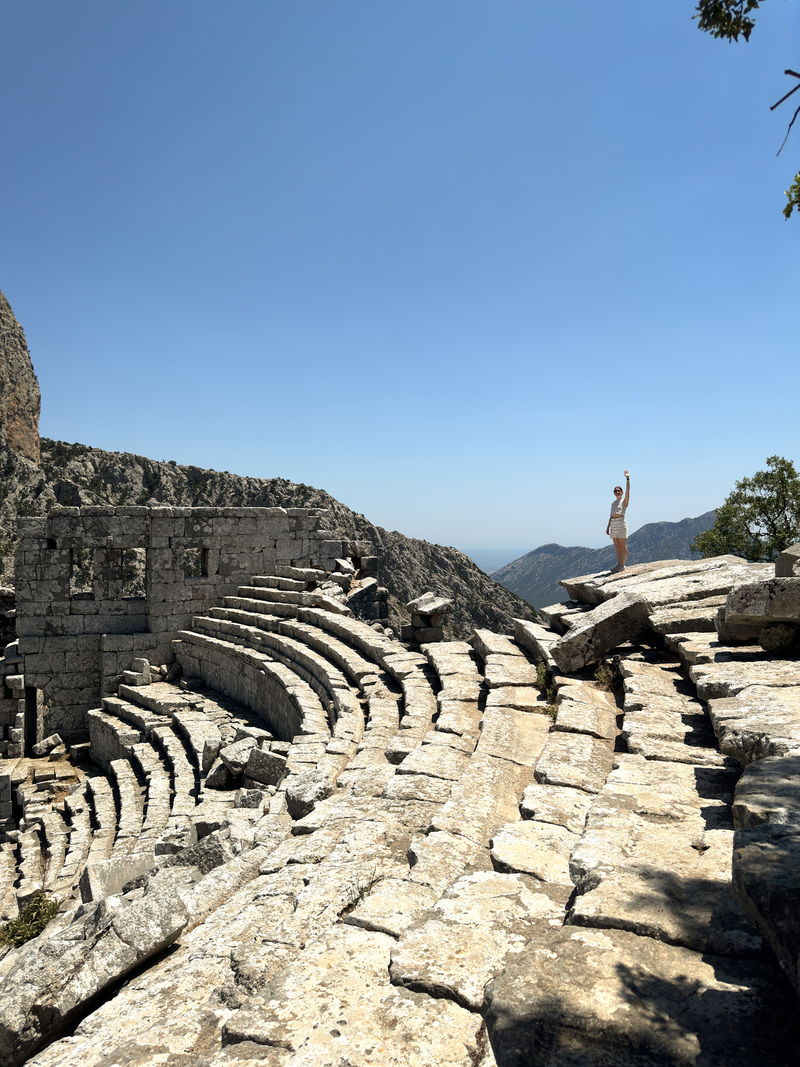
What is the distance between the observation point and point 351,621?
11539 mm

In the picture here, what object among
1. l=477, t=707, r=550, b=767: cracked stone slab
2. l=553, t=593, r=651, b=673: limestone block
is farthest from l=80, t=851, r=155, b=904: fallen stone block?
l=553, t=593, r=651, b=673: limestone block

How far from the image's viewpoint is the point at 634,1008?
73.8 inches

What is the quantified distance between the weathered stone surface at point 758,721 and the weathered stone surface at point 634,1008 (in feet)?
4.77

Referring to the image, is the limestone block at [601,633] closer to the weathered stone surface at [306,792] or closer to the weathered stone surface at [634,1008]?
the weathered stone surface at [306,792]

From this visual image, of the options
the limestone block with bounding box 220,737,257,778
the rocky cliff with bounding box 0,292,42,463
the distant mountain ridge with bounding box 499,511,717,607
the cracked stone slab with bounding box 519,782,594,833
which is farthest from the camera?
the distant mountain ridge with bounding box 499,511,717,607

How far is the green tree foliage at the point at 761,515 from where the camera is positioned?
67.9ft

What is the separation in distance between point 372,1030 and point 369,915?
888 mm

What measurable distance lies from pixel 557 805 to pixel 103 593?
13.7 meters

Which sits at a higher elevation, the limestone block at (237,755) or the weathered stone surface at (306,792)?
the weathered stone surface at (306,792)

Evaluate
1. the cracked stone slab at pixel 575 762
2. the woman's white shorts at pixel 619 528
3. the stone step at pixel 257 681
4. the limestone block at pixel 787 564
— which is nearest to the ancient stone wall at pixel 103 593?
the stone step at pixel 257 681

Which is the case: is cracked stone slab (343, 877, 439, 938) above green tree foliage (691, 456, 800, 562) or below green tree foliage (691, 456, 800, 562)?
below

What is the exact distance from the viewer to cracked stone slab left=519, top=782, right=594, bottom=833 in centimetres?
381

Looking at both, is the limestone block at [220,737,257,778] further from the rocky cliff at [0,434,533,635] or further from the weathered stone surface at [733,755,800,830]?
the rocky cliff at [0,434,533,635]

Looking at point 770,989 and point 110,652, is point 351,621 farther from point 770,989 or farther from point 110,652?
point 770,989
